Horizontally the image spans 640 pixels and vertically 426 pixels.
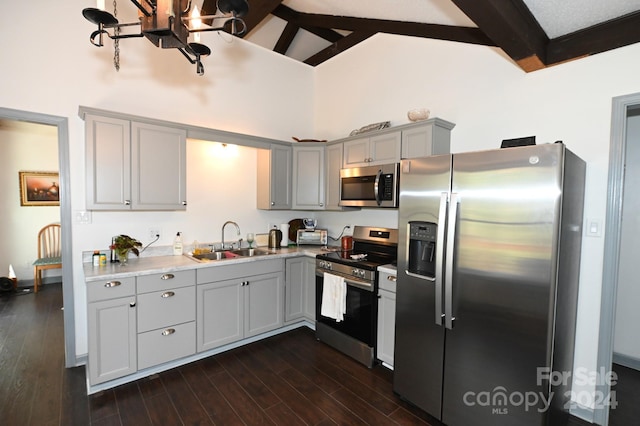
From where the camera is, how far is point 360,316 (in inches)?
109

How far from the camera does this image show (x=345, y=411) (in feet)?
7.05

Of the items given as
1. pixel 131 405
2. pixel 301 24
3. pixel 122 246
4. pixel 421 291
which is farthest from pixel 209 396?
pixel 301 24

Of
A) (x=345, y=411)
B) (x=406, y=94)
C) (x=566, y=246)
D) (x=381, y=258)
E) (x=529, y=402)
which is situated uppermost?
(x=406, y=94)

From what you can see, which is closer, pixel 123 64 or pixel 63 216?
pixel 63 216

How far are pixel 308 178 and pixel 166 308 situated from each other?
210cm

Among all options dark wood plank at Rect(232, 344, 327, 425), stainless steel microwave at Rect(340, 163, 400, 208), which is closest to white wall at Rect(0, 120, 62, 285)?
dark wood plank at Rect(232, 344, 327, 425)

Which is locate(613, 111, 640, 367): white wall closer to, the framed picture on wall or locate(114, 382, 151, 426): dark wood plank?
locate(114, 382, 151, 426): dark wood plank

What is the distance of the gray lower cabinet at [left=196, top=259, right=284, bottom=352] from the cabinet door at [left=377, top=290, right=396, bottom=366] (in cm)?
118

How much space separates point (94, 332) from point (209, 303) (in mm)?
869

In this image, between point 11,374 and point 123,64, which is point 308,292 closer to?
point 11,374

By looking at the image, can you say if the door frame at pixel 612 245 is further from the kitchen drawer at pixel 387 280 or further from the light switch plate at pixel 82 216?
the light switch plate at pixel 82 216

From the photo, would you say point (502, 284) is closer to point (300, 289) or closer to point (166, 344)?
point (300, 289)

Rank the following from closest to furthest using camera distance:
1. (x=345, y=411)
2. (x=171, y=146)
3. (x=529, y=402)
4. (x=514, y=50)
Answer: (x=529, y=402) < (x=514, y=50) < (x=345, y=411) < (x=171, y=146)

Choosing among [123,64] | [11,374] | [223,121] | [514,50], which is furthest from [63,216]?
[514,50]
